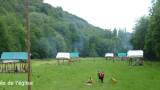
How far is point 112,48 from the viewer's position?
7598 inches

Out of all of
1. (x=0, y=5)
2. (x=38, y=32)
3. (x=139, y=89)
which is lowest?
(x=139, y=89)

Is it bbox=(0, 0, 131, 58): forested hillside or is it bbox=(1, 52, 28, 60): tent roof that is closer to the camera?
bbox=(1, 52, 28, 60): tent roof

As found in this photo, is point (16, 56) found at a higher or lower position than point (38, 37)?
lower

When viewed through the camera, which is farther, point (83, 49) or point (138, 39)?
point (83, 49)

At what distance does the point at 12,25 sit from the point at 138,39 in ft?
137

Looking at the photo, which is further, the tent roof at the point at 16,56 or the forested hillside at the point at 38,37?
the forested hillside at the point at 38,37

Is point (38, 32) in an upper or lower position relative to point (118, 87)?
upper

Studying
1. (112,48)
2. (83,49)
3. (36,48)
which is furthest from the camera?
(112,48)

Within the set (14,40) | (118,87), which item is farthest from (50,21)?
(118,87)

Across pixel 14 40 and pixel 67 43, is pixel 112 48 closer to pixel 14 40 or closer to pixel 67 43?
pixel 67 43

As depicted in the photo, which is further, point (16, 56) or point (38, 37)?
point (38, 37)

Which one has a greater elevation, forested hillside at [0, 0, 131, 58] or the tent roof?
forested hillside at [0, 0, 131, 58]

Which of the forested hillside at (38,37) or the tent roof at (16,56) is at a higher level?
the forested hillside at (38,37)

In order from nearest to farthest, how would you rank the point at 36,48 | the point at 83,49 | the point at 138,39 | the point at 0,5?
1. the point at 138,39
2. the point at 36,48
3. the point at 0,5
4. the point at 83,49
